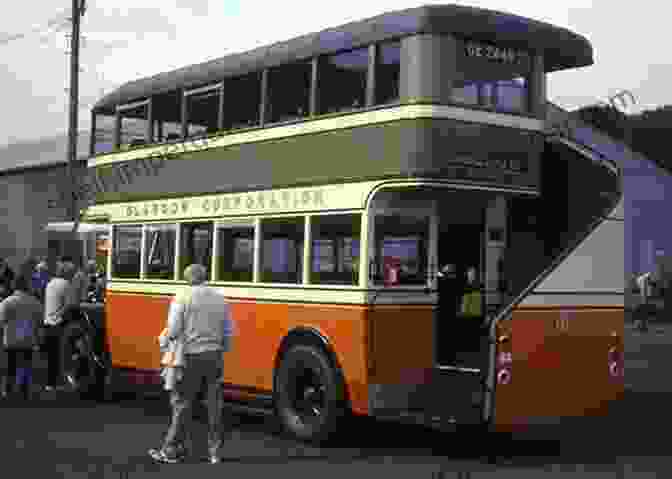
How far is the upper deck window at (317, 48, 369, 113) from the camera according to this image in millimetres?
11062

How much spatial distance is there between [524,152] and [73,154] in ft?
66.7

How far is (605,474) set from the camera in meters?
9.69

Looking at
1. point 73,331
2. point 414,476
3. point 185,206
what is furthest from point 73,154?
point 414,476

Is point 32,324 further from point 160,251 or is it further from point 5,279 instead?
point 5,279

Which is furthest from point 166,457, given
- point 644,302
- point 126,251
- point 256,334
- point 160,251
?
point 644,302

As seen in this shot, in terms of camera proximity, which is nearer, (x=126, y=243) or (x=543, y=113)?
(x=543, y=113)

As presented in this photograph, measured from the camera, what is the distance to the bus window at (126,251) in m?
14.2

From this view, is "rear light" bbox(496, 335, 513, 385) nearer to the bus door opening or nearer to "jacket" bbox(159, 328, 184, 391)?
the bus door opening

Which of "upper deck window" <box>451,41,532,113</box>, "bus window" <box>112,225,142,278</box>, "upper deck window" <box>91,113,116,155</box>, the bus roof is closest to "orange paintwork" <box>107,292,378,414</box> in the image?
"bus window" <box>112,225,142,278</box>

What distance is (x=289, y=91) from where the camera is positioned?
12008mm

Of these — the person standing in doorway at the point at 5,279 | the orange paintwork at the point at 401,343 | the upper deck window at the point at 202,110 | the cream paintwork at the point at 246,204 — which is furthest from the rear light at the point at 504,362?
the person standing in doorway at the point at 5,279

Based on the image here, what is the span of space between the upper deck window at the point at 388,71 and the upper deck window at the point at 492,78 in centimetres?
58

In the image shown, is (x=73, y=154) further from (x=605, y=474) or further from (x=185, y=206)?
(x=605, y=474)

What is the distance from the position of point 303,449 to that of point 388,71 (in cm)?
383
